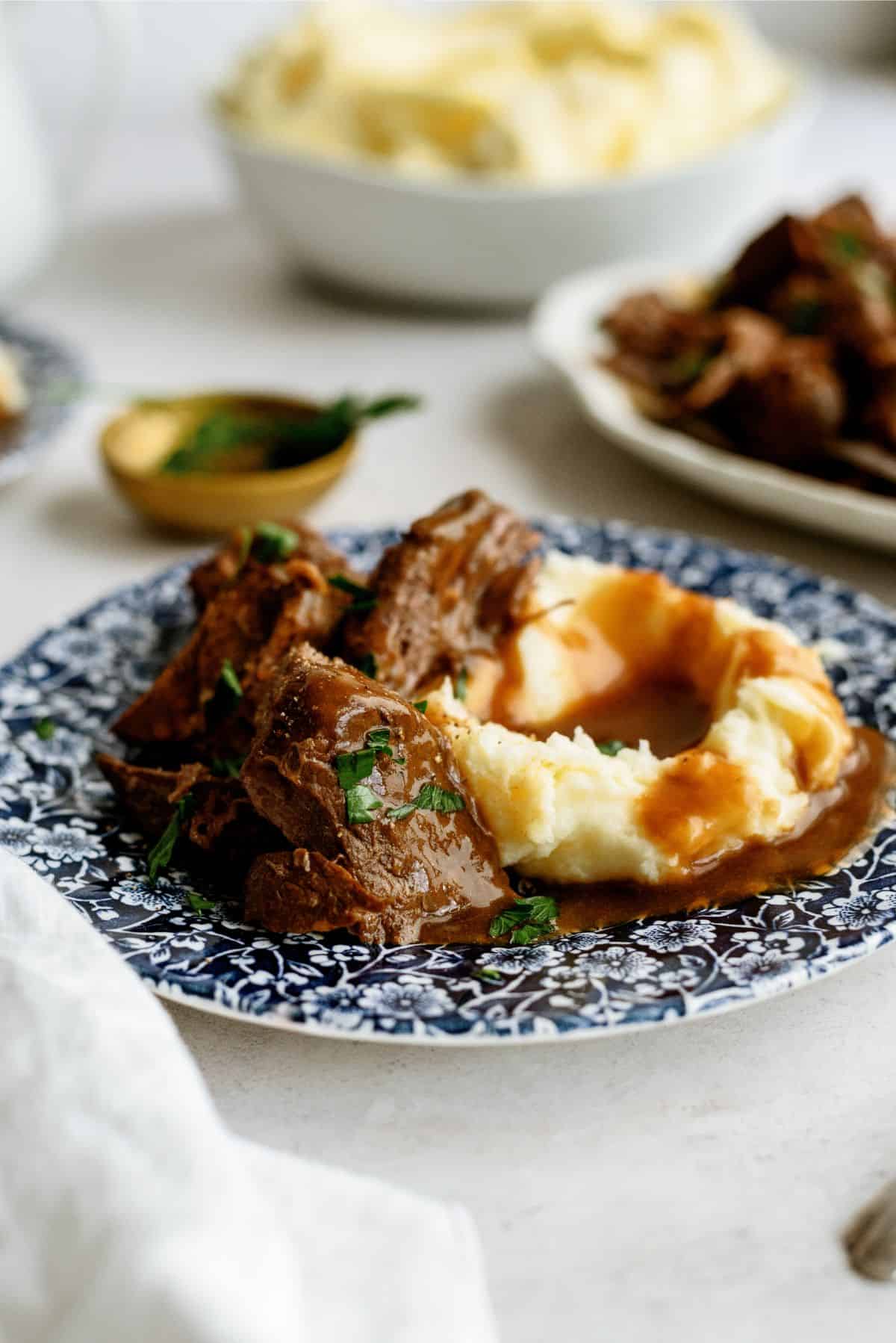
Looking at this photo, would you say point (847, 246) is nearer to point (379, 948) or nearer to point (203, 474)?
point (203, 474)

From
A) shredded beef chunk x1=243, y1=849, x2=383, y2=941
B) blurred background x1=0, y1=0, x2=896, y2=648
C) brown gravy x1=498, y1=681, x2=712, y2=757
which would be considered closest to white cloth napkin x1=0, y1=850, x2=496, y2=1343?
shredded beef chunk x1=243, y1=849, x2=383, y2=941

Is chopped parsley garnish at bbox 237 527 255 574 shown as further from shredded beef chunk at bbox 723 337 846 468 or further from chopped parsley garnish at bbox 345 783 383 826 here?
shredded beef chunk at bbox 723 337 846 468

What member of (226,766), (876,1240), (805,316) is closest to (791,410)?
(805,316)

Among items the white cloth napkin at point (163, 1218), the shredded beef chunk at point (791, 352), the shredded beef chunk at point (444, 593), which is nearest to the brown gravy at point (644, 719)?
the shredded beef chunk at point (444, 593)

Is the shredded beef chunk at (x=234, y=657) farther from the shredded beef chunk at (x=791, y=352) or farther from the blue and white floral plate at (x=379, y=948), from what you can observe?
the shredded beef chunk at (x=791, y=352)

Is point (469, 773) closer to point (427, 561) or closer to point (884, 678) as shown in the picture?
point (427, 561)

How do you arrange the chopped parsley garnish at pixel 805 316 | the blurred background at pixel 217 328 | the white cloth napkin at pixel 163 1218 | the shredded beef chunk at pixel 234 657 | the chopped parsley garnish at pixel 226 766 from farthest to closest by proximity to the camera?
the chopped parsley garnish at pixel 805 316, the blurred background at pixel 217 328, the shredded beef chunk at pixel 234 657, the chopped parsley garnish at pixel 226 766, the white cloth napkin at pixel 163 1218
